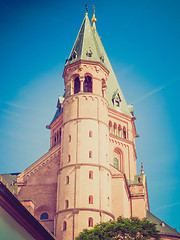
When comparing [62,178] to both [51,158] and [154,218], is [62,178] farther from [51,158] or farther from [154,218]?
[154,218]

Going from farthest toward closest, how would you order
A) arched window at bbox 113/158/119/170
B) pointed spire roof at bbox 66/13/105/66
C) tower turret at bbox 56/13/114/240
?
arched window at bbox 113/158/119/170
pointed spire roof at bbox 66/13/105/66
tower turret at bbox 56/13/114/240

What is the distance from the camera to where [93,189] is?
4609cm

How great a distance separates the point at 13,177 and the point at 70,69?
67.7 ft

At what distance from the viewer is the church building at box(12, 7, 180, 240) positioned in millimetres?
45188

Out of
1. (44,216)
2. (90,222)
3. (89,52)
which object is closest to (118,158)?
(89,52)

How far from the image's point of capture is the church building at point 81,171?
4519 centimetres

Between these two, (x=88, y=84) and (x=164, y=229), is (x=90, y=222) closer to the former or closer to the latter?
(x=164, y=229)

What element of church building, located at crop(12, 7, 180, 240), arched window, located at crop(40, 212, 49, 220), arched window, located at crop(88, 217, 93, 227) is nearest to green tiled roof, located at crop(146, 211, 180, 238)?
church building, located at crop(12, 7, 180, 240)

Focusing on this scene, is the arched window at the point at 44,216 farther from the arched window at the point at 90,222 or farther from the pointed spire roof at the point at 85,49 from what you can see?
the pointed spire roof at the point at 85,49

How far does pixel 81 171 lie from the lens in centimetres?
4672

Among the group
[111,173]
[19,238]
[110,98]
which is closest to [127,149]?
[110,98]

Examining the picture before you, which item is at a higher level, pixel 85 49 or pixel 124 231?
pixel 85 49

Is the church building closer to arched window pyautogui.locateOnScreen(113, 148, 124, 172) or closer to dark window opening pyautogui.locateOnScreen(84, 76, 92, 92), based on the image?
dark window opening pyautogui.locateOnScreen(84, 76, 92, 92)

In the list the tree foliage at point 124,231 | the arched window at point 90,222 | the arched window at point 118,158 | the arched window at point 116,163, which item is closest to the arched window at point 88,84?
the arched window at point 118,158
